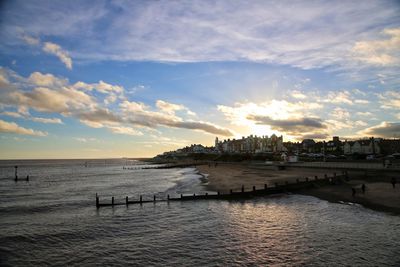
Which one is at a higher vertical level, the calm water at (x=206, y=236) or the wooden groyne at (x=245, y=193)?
the wooden groyne at (x=245, y=193)

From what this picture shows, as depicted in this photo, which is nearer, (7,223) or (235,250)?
(235,250)

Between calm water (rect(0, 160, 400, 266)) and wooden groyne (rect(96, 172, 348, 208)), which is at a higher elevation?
wooden groyne (rect(96, 172, 348, 208))

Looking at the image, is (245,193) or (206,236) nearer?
(206,236)

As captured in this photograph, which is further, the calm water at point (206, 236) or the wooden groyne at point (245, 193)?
the wooden groyne at point (245, 193)

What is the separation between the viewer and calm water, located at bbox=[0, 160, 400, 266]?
764 inches

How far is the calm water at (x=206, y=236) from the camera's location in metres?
19.4

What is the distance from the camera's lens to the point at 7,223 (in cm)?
3164

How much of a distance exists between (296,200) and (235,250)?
71.6 ft

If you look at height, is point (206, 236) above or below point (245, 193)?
below

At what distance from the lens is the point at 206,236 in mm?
24219

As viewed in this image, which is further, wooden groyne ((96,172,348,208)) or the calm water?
wooden groyne ((96,172,348,208))

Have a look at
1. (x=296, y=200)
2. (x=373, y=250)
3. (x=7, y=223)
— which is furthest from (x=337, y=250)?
(x=7, y=223)

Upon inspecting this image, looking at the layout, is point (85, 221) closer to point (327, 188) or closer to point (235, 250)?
point (235, 250)

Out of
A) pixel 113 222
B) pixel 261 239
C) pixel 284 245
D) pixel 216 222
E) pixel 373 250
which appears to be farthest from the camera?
pixel 113 222
